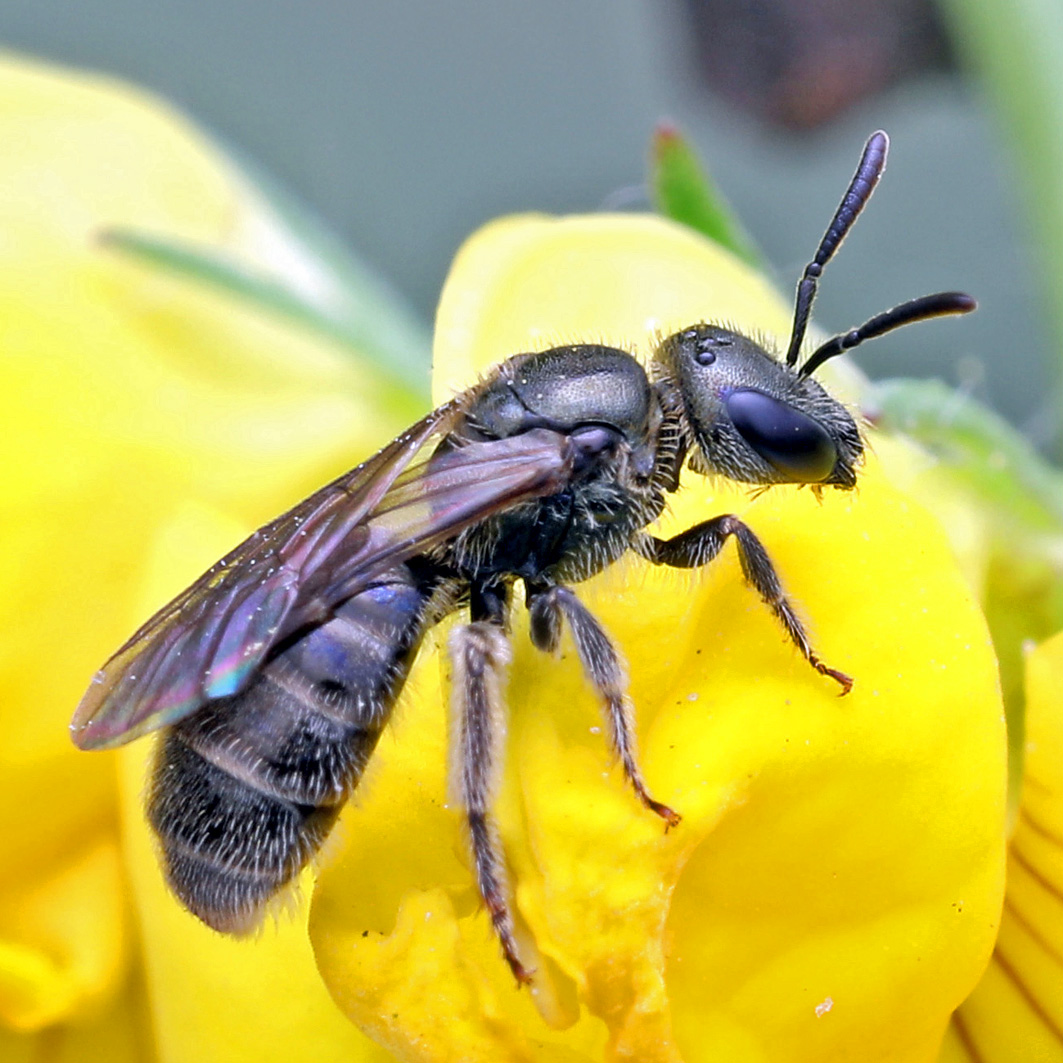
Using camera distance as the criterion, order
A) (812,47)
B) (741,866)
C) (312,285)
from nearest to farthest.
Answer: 1. (741,866)
2. (312,285)
3. (812,47)

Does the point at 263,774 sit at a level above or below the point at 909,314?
below

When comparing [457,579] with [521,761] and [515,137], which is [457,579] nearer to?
[521,761]

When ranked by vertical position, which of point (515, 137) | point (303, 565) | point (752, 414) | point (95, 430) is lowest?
point (515, 137)

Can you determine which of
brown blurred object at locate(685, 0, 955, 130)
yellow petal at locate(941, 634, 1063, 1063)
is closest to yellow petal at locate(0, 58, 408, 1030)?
yellow petal at locate(941, 634, 1063, 1063)

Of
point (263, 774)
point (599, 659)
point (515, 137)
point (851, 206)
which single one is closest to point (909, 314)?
point (851, 206)

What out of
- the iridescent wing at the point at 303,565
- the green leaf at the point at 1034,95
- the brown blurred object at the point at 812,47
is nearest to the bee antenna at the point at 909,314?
the iridescent wing at the point at 303,565

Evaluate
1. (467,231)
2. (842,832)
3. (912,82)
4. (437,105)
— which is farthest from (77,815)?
(437,105)

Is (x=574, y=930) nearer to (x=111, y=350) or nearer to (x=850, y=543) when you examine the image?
(x=850, y=543)
